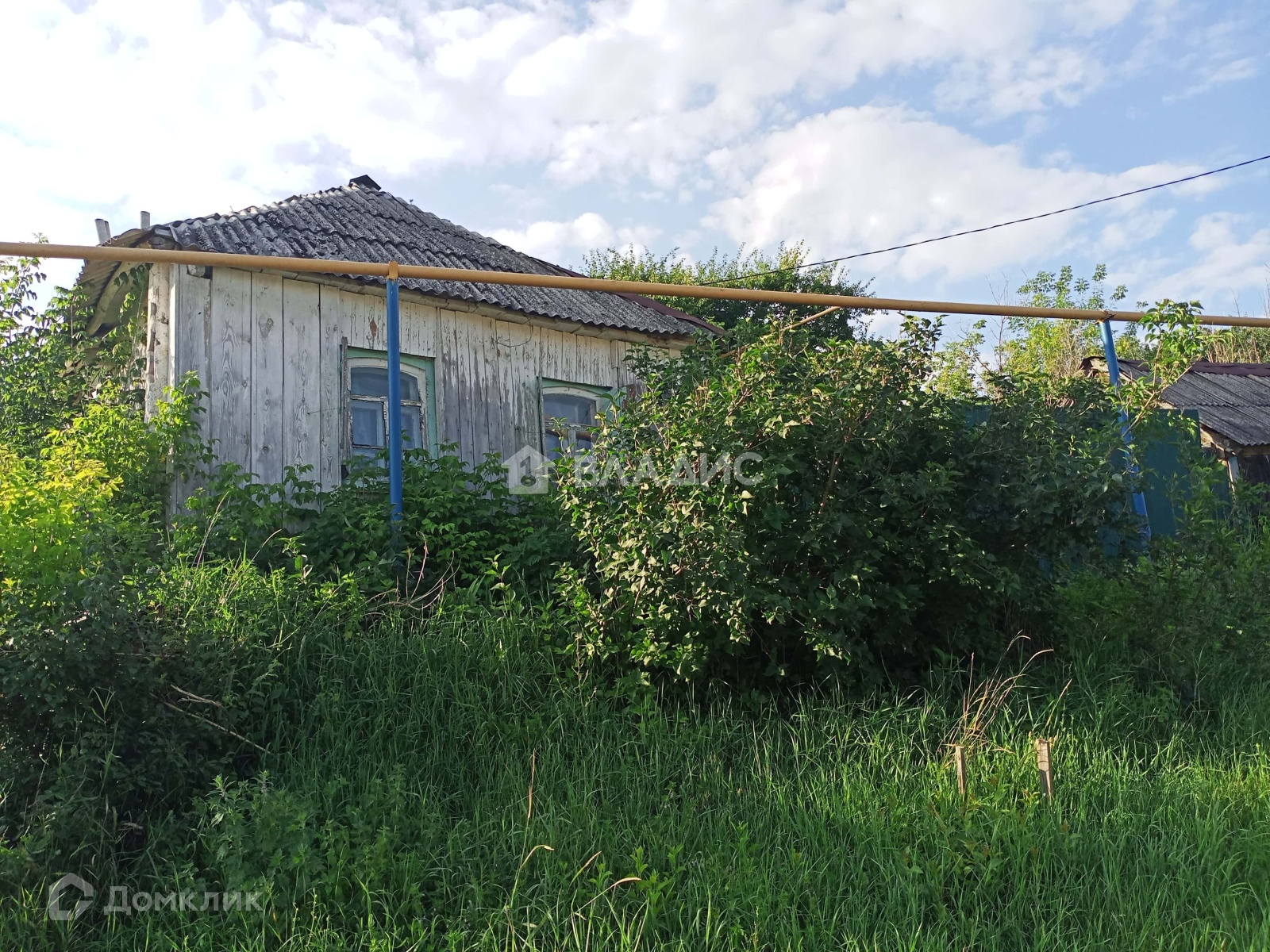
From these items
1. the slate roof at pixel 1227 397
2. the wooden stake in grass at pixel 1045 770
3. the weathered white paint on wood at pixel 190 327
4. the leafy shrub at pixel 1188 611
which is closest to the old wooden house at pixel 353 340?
the weathered white paint on wood at pixel 190 327

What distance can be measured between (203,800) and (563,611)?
2.13 m

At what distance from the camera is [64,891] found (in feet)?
11.1

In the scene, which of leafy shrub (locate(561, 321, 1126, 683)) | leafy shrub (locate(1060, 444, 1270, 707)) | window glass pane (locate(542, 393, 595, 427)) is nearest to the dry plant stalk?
leafy shrub (locate(561, 321, 1126, 683))

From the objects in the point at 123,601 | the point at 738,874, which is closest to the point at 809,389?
the point at 738,874

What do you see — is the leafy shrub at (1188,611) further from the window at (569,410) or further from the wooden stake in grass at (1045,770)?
the window at (569,410)

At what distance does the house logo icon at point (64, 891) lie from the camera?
10.8 feet

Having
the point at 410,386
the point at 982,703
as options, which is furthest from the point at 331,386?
the point at 982,703

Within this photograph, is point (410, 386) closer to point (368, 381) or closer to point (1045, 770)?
point (368, 381)

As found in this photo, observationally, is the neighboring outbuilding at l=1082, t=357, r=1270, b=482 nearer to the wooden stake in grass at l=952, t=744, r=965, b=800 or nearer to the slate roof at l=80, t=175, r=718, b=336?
the slate roof at l=80, t=175, r=718, b=336

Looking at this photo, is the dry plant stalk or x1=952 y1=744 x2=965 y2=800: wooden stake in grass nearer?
x1=952 y1=744 x2=965 y2=800: wooden stake in grass

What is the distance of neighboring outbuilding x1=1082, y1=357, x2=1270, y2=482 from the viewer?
14172 mm

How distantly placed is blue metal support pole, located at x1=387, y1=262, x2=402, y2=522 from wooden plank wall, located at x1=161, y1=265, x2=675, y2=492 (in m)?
1.72

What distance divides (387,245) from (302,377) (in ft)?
6.28

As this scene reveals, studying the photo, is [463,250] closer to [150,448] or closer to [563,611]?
[150,448]
